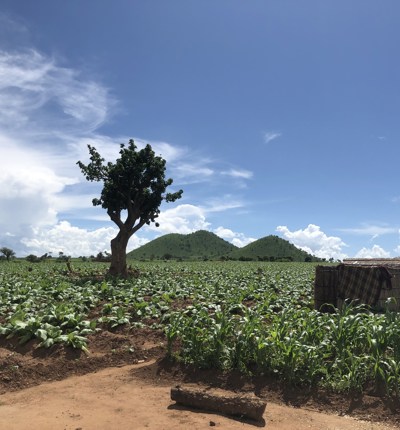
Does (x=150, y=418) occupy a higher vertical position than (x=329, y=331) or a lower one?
lower

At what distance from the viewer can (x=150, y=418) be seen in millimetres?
4773

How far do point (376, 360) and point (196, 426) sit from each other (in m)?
2.59

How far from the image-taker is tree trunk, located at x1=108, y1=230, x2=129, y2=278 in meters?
23.8

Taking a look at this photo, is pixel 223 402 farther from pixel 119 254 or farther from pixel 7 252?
pixel 7 252

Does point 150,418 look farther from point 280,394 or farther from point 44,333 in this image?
point 44,333

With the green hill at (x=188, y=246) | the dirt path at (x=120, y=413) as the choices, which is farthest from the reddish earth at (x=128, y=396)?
the green hill at (x=188, y=246)

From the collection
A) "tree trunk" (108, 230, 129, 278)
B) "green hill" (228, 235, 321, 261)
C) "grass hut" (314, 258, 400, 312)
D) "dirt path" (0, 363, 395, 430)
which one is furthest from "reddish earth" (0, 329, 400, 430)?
"green hill" (228, 235, 321, 261)

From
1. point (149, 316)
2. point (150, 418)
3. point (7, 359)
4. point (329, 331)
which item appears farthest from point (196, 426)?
point (149, 316)

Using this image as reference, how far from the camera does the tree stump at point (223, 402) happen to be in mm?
4754

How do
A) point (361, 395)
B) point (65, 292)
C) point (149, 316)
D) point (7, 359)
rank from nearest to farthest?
point (361, 395) < point (7, 359) < point (149, 316) < point (65, 292)

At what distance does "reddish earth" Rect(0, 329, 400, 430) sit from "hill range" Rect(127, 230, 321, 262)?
4080 inches

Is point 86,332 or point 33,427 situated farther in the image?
point 86,332

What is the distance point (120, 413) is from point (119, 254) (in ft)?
→ 62.9

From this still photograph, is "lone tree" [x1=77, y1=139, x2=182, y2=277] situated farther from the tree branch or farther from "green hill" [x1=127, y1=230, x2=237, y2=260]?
"green hill" [x1=127, y1=230, x2=237, y2=260]
